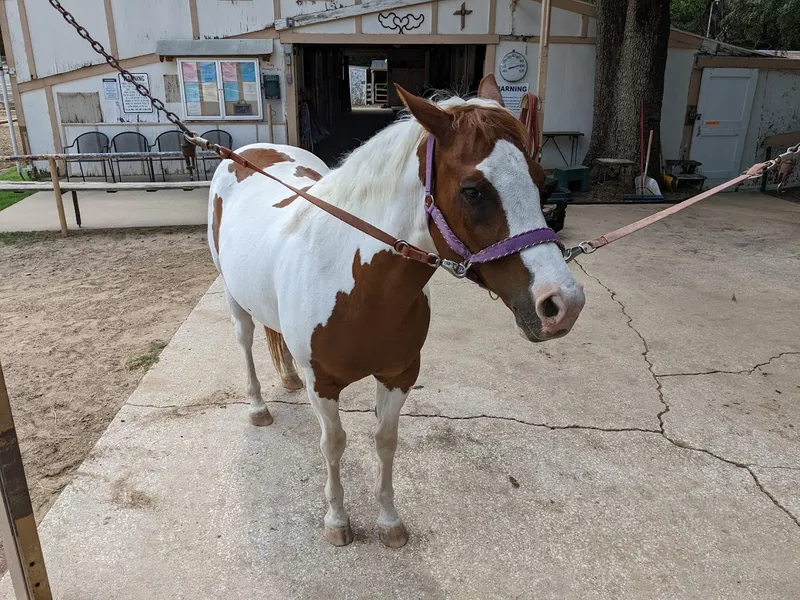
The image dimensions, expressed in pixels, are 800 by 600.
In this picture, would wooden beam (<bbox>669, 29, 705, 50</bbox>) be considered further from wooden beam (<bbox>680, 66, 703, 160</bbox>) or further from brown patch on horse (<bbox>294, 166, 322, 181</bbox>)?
brown patch on horse (<bbox>294, 166, 322, 181</bbox>)

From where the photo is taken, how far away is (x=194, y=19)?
9.37 meters

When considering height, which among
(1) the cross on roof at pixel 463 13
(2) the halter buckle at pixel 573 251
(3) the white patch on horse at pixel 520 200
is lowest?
(2) the halter buckle at pixel 573 251

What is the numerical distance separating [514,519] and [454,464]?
42 cm

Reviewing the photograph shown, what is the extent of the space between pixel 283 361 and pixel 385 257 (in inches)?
65.1

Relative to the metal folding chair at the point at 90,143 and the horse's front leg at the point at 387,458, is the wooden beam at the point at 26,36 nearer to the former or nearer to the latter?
the metal folding chair at the point at 90,143

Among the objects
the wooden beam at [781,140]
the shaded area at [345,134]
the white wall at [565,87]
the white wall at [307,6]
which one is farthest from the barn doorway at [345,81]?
the wooden beam at [781,140]

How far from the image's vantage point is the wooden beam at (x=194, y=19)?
30.5 ft

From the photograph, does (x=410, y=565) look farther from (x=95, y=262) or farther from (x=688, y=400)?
(x=95, y=262)

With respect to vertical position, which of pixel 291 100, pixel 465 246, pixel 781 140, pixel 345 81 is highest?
pixel 345 81

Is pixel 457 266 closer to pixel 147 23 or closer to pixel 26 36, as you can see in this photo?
pixel 147 23

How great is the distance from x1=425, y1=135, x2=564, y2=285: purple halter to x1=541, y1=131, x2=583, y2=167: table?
367 inches

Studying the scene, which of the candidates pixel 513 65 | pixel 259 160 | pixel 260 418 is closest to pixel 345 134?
pixel 513 65

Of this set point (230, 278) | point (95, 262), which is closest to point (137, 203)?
point (95, 262)

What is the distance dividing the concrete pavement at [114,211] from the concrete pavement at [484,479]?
395 centimetres
